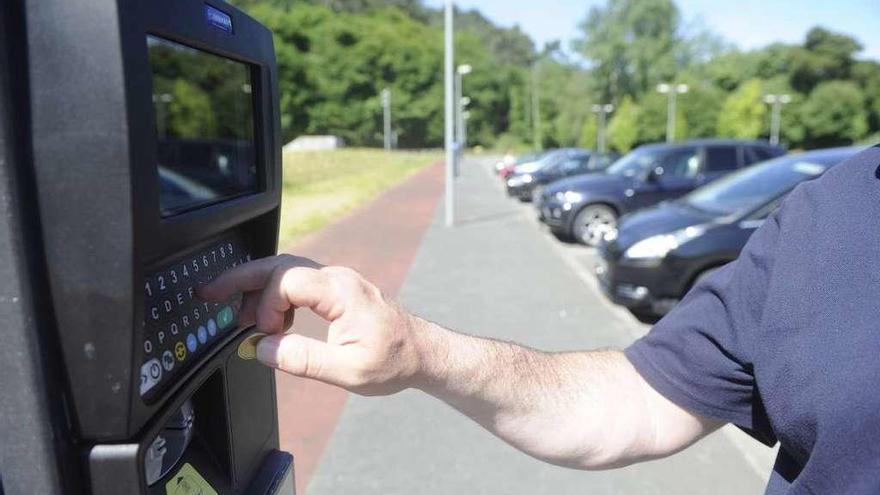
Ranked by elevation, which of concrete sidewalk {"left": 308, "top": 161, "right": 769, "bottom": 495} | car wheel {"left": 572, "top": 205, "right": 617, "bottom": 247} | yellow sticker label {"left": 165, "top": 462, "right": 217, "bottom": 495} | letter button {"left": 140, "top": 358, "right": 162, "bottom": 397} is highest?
letter button {"left": 140, "top": 358, "right": 162, "bottom": 397}

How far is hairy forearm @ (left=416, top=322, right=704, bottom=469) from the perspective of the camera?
1.49 metres

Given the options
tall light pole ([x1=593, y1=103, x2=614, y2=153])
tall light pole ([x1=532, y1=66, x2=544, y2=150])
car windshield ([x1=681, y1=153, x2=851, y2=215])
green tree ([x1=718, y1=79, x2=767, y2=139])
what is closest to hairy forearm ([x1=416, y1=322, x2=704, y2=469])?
car windshield ([x1=681, y1=153, x2=851, y2=215])

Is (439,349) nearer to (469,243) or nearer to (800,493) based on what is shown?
(800,493)

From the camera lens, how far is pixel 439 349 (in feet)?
4.21

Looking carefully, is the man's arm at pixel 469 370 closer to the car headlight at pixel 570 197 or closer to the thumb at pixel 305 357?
the thumb at pixel 305 357

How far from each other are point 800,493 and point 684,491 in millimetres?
2433

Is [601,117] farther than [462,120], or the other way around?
[601,117]

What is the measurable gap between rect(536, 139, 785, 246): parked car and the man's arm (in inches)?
351

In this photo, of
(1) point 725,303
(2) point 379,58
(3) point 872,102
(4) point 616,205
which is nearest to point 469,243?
(4) point 616,205

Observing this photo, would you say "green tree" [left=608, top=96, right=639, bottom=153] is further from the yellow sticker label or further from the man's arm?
the yellow sticker label

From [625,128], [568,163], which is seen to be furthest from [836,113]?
[568,163]

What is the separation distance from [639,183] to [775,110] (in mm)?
51165

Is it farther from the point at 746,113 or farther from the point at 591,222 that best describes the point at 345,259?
the point at 746,113

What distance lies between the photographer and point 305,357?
1045 mm
